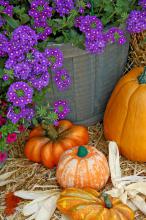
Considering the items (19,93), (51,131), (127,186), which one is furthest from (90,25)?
(127,186)

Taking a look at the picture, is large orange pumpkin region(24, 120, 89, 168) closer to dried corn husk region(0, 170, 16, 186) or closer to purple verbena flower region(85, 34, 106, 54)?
dried corn husk region(0, 170, 16, 186)

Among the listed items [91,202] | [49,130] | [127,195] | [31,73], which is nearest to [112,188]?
[127,195]

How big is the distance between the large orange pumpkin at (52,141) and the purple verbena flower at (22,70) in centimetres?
46

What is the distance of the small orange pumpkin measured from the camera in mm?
1963

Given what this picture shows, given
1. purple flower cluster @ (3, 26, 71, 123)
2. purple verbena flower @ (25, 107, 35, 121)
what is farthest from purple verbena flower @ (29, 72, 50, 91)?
purple verbena flower @ (25, 107, 35, 121)

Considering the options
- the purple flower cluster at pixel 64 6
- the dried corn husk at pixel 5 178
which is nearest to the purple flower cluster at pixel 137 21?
the purple flower cluster at pixel 64 6

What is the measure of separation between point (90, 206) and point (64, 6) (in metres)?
0.80

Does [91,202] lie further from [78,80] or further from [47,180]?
[78,80]

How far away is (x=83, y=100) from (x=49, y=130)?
23 centimetres

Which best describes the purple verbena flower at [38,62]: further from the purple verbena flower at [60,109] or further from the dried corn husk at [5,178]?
the dried corn husk at [5,178]

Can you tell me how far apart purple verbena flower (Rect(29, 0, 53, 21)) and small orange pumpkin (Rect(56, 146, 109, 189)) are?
558 millimetres

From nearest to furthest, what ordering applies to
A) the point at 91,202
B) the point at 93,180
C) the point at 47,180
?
the point at 91,202
the point at 93,180
the point at 47,180

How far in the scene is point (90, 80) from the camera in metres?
2.19

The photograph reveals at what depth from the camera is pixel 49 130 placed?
218 centimetres
